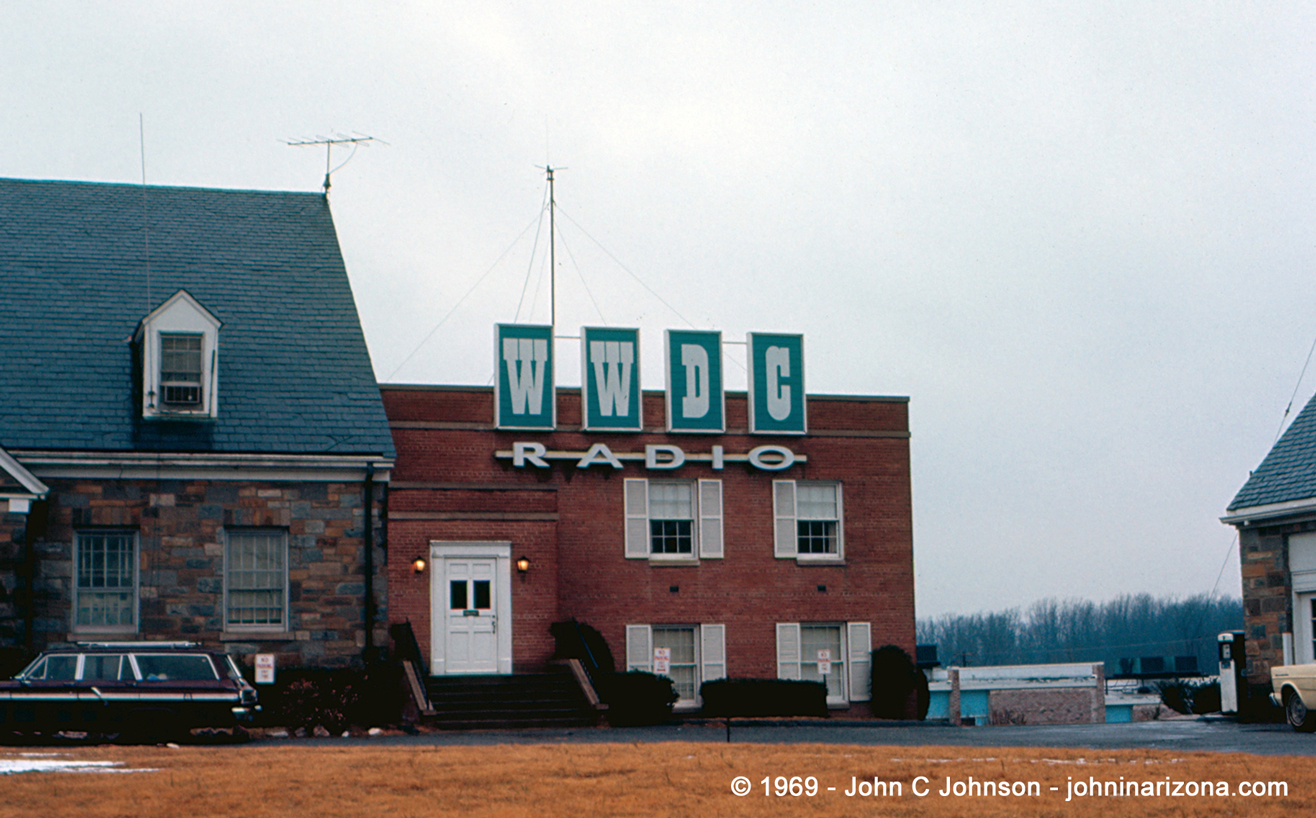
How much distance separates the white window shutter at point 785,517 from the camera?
3372 centimetres

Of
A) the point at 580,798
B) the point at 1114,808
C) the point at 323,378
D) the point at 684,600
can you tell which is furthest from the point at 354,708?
the point at 1114,808

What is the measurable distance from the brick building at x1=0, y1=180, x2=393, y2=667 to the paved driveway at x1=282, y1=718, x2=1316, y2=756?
426 cm

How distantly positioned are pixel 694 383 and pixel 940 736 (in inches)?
478

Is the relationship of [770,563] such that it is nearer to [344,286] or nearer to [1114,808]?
[344,286]

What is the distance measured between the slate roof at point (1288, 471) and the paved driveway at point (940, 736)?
14.0 ft

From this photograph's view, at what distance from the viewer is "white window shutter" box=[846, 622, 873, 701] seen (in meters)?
33.6

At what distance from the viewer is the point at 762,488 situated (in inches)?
1330

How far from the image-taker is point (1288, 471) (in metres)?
28.7

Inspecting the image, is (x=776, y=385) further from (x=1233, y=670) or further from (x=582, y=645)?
(x=1233, y=670)

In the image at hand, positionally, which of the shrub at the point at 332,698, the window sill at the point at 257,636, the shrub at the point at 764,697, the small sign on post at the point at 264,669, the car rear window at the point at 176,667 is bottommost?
the shrub at the point at 764,697

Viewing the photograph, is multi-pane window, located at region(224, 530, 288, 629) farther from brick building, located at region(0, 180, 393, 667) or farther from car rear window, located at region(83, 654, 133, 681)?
car rear window, located at region(83, 654, 133, 681)

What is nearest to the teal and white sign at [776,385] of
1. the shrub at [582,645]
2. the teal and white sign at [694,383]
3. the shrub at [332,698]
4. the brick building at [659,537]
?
the brick building at [659,537]

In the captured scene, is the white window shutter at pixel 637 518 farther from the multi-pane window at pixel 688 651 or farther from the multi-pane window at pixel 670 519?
the multi-pane window at pixel 688 651

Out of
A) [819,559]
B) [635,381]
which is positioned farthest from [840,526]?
[635,381]
